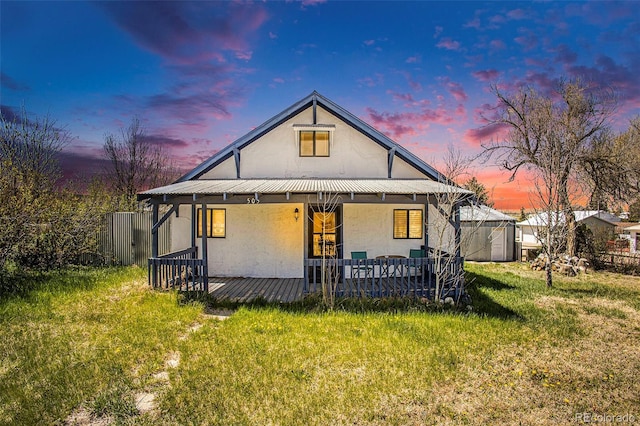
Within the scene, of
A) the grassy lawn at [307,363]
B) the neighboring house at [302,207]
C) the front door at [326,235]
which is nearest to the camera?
the grassy lawn at [307,363]

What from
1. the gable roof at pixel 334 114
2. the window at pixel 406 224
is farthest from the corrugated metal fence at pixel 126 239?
the window at pixel 406 224

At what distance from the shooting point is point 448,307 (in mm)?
7965

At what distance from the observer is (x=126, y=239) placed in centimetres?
1359

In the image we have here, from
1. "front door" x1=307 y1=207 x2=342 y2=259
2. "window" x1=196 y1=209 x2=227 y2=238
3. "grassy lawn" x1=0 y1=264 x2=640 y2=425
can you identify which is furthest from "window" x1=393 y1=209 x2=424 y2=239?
"window" x1=196 y1=209 x2=227 y2=238

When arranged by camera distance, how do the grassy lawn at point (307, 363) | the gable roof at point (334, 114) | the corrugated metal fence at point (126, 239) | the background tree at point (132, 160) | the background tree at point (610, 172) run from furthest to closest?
the background tree at point (132, 160) → the background tree at point (610, 172) → the corrugated metal fence at point (126, 239) → the gable roof at point (334, 114) → the grassy lawn at point (307, 363)

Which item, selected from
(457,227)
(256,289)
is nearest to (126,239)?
(256,289)

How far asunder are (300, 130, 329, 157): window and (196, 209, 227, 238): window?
151 inches

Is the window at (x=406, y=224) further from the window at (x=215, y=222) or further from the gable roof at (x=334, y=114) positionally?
the window at (x=215, y=222)

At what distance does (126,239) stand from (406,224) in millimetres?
12156

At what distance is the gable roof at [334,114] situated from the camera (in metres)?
11.3

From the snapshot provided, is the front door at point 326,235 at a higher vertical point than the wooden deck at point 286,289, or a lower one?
higher

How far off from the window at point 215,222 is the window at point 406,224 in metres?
6.43

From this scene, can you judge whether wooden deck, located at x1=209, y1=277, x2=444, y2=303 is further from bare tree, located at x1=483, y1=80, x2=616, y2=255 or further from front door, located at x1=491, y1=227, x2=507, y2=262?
front door, located at x1=491, y1=227, x2=507, y2=262

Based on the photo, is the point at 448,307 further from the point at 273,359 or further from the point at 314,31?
the point at 314,31
